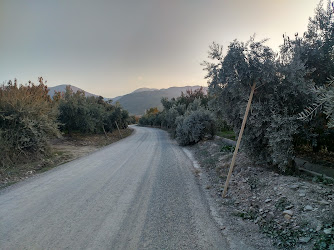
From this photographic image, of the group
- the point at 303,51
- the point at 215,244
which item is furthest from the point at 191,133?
the point at 215,244

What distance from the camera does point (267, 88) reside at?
237 inches

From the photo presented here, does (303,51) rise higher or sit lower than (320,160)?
higher

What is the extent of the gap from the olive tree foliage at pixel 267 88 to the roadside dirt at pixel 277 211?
0.82 meters

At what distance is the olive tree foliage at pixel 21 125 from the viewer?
1095 centimetres

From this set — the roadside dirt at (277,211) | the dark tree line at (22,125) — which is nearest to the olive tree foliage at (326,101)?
the roadside dirt at (277,211)

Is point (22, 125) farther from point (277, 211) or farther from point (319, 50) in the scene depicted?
point (319, 50)

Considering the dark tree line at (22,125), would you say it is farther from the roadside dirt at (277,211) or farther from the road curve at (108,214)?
the roadside dirt at (277,211)

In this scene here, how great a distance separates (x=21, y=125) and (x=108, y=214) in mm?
10338

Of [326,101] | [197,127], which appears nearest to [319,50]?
[326,101]

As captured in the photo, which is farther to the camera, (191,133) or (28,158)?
(191,133)

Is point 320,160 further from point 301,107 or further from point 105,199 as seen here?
point 105,199

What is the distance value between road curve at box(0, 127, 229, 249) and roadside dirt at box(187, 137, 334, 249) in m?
0.56

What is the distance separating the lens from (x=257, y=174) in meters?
6.37

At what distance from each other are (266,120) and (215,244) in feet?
12.6
